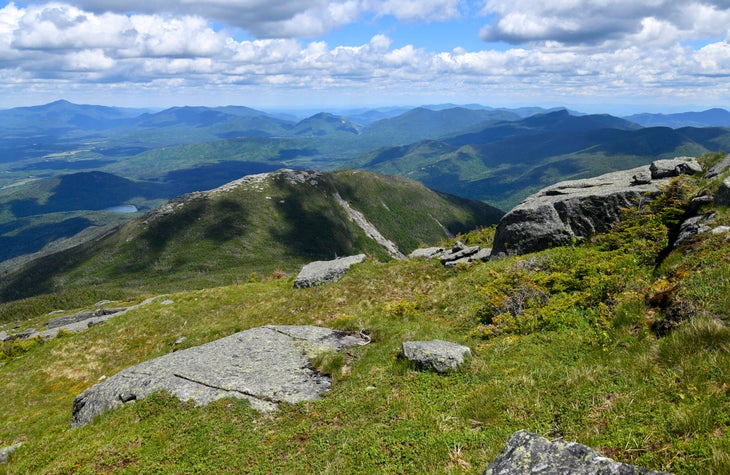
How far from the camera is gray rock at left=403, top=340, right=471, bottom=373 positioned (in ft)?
38.3

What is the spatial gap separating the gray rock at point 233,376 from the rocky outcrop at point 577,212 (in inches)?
548

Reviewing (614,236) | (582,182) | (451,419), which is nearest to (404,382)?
(451,419)

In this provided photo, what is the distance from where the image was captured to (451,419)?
9234mm

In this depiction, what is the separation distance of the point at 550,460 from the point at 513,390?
143 inches

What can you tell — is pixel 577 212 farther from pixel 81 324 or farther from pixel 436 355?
pixel 81 324

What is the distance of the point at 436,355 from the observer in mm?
11914

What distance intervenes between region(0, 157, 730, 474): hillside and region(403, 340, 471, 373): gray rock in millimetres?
307

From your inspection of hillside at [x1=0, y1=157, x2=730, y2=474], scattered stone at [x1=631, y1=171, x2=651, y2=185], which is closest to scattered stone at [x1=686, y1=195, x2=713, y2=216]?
hillside at [x1=0, y1=157, x2=730, y2=474]

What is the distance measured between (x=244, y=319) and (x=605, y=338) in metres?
22.5

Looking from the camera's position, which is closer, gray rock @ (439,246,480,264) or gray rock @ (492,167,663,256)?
gray rock @ (492,167,663,256)

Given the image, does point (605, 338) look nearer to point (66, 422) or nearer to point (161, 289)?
point (66, 422)

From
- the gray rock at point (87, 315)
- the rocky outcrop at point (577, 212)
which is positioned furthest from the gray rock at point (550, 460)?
the gray rock at point (87, 315)

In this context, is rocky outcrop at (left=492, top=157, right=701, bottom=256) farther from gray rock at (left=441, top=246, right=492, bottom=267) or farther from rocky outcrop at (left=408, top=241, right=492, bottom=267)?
rocky outcrop at (left=408, top=241, right=492, bottom=267)

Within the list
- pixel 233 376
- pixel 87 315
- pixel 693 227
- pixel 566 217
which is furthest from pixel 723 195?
pixel 87 315
